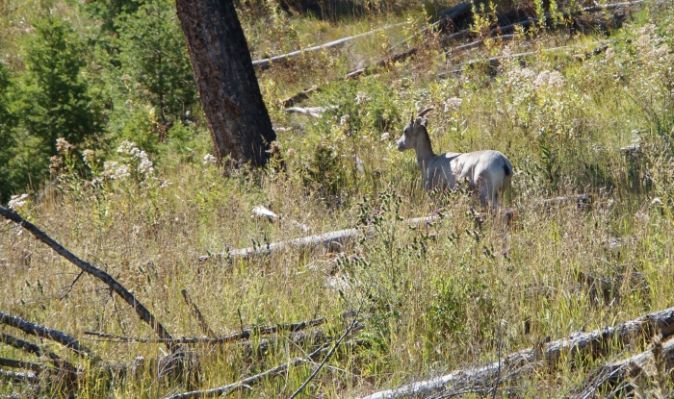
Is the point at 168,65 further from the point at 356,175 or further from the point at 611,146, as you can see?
the point at 611,146

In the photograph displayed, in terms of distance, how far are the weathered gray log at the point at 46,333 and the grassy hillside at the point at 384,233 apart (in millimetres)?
93

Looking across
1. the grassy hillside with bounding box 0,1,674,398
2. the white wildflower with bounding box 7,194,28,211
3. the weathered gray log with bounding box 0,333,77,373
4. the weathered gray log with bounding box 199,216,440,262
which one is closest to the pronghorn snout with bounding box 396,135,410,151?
the grassy hillside with bounding box 0,1,674,398

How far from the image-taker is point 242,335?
4664mm

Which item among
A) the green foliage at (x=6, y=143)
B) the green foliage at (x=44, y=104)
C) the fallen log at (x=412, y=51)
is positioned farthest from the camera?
the fallen log at (x=412, y=51)

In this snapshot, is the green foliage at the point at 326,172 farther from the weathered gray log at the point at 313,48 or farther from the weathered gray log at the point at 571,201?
the weathered gray log at the point at 313,48

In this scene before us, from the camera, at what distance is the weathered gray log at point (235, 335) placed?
177 inches

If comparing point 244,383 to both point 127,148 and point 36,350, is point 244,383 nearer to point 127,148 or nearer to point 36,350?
point 36,350

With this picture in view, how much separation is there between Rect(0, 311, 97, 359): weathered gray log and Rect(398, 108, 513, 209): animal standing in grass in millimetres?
3048

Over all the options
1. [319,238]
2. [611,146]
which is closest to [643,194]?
[611,146]

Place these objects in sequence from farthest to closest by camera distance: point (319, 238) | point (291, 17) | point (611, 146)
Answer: point (291, 17) → point (611, 146) → point (319, 238)

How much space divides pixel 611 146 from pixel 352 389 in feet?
15.2

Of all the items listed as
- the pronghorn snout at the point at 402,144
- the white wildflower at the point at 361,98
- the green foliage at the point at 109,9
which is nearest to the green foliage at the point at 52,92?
the green foliage at the point at 109,9

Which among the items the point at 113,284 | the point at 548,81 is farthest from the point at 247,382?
the point at 548,81

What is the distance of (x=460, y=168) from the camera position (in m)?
7.53
